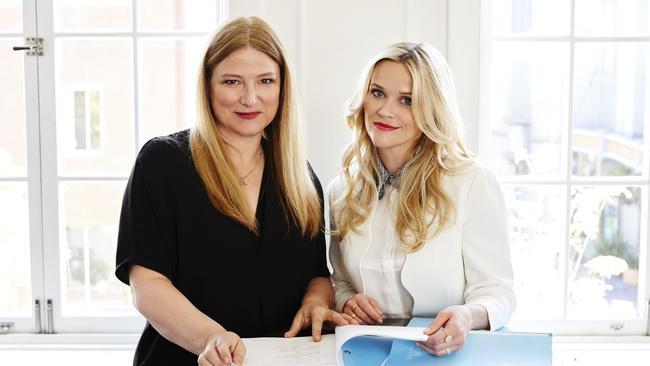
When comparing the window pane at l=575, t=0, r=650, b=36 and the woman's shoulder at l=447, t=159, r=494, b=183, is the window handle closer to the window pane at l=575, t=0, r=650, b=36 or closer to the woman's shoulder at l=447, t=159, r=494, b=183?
the woman's shoulder at l=447, t=159, r=494, b=183

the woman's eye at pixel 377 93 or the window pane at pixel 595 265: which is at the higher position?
the woman's eye at pixel 377 93

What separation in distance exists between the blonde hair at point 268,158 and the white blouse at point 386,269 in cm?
16

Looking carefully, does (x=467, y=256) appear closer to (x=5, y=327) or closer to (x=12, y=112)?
(x=5, y=327)

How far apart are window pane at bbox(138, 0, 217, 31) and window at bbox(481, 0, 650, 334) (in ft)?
4.58

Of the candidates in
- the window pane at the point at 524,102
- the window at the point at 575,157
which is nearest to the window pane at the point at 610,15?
the window at the point at 575,157

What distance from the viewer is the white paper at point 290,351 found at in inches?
62.2

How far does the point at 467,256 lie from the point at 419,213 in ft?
0.54

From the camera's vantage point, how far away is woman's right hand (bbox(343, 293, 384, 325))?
186cm

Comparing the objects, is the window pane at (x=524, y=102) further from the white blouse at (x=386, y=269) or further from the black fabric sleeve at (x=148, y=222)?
the black fabric sleeve at (x=148, y=222)

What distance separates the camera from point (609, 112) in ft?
13.8

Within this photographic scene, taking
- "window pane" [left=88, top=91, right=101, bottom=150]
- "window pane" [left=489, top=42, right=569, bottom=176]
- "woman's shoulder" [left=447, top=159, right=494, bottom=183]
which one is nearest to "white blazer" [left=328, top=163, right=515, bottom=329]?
"woman's shoulder" [left=447, top=159, right=494, bottom=183]

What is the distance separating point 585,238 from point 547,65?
4.06 feet

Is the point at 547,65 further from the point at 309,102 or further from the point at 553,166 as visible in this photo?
the point at 309,102

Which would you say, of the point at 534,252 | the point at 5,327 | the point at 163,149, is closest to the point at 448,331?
the point at 163,149
